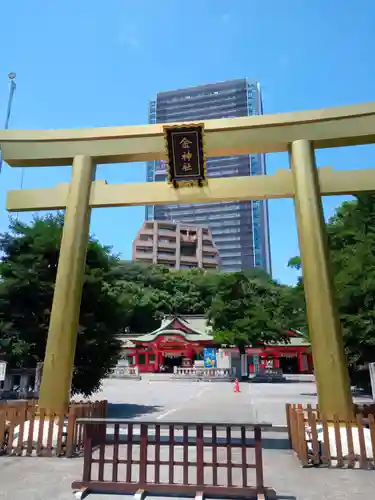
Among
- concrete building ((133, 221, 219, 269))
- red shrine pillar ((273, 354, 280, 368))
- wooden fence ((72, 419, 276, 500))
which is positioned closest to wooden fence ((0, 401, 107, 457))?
wooden fence ((72, 419, 276, 500))

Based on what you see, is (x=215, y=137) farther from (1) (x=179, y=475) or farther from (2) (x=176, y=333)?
(2) (x=176, y=333)

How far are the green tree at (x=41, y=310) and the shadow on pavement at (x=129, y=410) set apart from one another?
1.18 metres

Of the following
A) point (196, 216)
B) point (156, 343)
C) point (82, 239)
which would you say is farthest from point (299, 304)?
point (196, 216)

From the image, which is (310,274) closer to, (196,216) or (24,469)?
(24,469)

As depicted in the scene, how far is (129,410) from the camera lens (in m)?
13.9

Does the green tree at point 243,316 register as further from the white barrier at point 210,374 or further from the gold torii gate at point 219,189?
the gold torii gate at point 219,189

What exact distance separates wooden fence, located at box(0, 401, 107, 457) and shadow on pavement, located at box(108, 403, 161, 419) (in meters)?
5.35

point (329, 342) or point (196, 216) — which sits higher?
point (196, 216)

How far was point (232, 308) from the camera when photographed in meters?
33.9

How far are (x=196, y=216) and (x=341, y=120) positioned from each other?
105 metres

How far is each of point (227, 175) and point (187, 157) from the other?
99.6 meters

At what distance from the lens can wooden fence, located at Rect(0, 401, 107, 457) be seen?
684 centimetres

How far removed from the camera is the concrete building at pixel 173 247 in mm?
87188

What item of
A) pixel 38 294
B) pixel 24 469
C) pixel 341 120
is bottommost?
pixel 24 469
